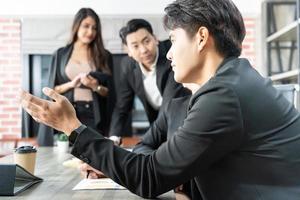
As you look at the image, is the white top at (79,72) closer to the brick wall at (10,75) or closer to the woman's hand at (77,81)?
the woman's hand at (77,81)

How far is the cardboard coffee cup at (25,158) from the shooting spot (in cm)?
134

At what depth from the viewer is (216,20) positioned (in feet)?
3.37

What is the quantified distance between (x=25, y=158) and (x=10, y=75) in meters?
3.17

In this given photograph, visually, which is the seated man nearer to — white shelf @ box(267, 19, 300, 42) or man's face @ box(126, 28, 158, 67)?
man's face @ box(126, 28, 158, 67)

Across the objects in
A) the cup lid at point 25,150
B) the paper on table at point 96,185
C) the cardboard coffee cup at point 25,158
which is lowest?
the paper on table at point 96,185

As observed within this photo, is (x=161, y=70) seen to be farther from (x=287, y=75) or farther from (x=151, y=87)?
(x=287, y=75)

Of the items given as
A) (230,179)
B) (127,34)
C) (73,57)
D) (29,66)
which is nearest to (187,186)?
(230,179)

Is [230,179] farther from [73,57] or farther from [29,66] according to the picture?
[29,66]

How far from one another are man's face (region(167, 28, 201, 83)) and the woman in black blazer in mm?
1343

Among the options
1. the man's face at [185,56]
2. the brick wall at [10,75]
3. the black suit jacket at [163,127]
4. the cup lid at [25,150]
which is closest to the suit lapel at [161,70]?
the black suit jacket at [163,127]

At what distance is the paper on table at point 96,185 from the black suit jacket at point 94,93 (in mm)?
1233

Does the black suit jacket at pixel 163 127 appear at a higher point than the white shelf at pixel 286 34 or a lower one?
lower

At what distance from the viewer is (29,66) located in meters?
4.30

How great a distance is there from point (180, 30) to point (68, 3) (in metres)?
3.20
